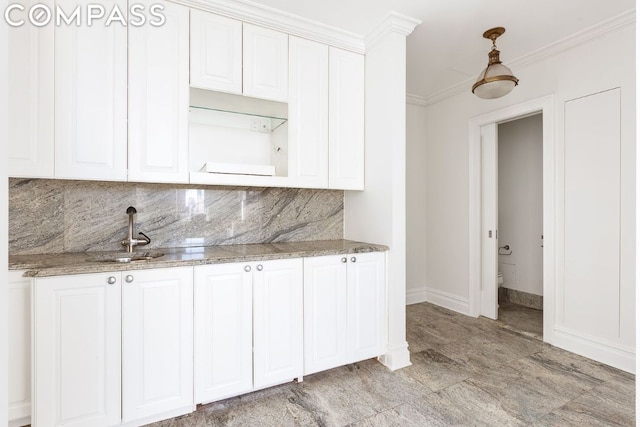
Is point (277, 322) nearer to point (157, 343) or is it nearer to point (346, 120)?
point (157, 343)

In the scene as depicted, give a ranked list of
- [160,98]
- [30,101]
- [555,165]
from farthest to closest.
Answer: [555,165] < [160,98] < [30,101]

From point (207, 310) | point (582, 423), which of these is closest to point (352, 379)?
point (207, 310)

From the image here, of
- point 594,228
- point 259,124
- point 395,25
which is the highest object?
point 395,25

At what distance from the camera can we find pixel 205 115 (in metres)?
2.32

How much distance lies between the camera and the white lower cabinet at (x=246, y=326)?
1817 mm

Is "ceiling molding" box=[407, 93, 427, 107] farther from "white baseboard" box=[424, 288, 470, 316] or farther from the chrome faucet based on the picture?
the chrome faucet

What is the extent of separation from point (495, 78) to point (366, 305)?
77.9 inches

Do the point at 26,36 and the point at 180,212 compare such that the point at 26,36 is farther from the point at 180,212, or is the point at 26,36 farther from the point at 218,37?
the point at 180,212

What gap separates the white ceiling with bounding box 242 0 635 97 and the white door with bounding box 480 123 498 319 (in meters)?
0.87

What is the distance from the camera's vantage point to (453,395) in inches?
79.3

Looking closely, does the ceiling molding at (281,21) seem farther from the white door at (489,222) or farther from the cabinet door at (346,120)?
the white door at (489,222)

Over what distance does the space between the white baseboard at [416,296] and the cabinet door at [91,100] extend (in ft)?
10.9

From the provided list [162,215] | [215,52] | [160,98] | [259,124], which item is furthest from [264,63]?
[162,215]

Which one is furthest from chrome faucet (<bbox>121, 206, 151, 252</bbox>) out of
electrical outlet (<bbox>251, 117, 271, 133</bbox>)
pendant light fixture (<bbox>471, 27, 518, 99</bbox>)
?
pendant light fixture (<bbox>471, 27, 518, 99</bbox>)
